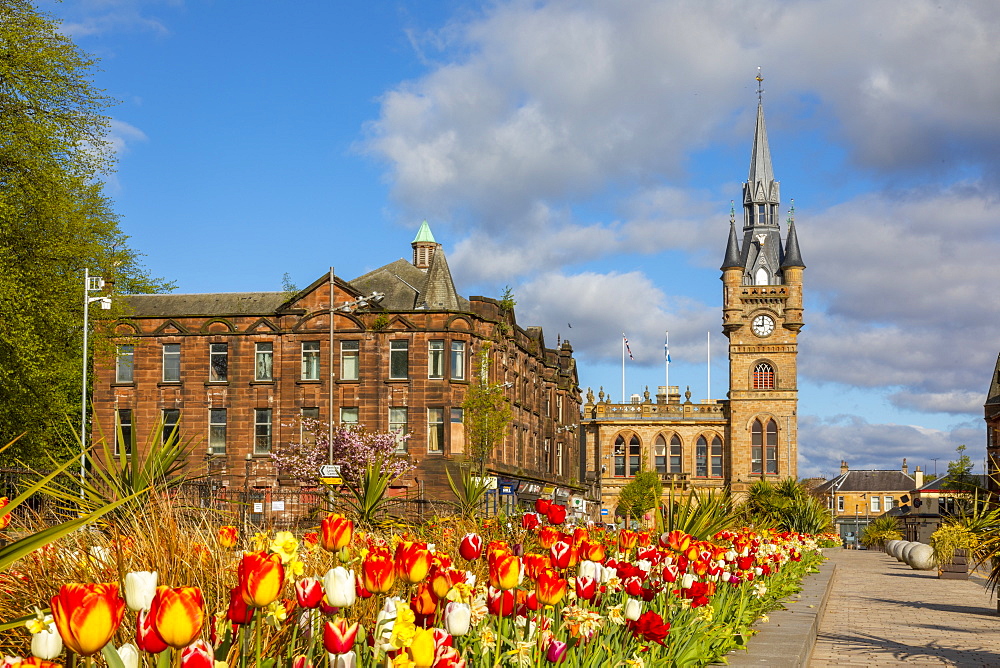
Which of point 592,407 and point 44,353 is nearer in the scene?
point 44,353

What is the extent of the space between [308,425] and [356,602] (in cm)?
3876

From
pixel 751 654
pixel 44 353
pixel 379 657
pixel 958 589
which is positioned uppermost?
pixel 44 353

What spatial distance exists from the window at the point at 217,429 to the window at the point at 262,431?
1.45 meters

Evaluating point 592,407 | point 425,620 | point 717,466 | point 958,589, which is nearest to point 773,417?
point 717,466

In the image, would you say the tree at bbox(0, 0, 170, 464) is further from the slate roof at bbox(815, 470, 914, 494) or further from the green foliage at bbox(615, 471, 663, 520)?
the slate roof at bbox(815, 470, 914, 494)

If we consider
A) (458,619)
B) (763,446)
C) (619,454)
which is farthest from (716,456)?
(458,619)

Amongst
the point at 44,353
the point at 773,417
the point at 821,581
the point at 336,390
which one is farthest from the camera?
the point at 773,417

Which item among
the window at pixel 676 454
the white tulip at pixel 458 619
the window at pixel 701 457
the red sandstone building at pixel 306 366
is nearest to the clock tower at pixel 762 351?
the window at pixel 701 457

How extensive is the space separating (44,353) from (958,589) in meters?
24.0

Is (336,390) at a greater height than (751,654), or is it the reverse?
(336,390)

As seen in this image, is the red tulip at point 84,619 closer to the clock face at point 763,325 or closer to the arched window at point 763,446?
the arched window at point 763,446

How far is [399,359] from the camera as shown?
4444cm

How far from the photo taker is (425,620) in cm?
423

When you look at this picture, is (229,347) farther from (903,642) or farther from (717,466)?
(717,466)
